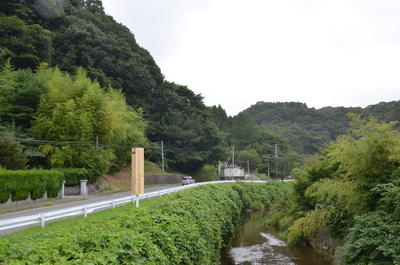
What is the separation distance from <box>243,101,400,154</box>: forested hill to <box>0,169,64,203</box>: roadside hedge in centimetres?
5680

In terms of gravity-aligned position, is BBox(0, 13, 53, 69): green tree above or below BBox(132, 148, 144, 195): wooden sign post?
above

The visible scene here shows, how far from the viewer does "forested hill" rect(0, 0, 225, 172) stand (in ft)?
113

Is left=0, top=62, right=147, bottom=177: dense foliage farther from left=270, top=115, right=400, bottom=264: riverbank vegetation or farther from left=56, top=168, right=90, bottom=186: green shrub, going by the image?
left=270, top=115, right=400, bottom=264: riverbank vegetation

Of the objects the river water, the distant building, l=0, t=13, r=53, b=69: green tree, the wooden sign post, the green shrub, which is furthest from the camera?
the distant building

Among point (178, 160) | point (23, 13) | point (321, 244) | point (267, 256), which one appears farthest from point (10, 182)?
point (178, 160)

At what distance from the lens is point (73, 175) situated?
81.4ft

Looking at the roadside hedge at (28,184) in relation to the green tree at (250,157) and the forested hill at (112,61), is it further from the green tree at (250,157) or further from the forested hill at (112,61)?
the green tree at (250,157)

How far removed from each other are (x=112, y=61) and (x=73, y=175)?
2374 centimetres

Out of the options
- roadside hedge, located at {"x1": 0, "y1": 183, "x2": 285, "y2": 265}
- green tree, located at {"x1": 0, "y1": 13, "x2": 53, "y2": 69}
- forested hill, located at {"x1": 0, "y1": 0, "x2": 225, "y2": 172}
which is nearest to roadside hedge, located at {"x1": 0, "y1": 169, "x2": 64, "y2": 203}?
roadside hedge, located at {"x1": 0, "y1": 183, "x2": 285, "y2": 265}

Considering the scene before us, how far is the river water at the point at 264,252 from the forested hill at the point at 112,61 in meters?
26.5

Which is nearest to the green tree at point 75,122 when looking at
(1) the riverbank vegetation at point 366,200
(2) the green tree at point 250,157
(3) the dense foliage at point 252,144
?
(1) the riverbank vegetation at point 366,200

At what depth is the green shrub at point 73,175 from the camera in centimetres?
2425

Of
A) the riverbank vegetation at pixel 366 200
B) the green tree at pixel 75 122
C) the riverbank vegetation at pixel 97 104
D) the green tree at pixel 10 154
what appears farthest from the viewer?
the riverbank vegetation at pixel 97 104

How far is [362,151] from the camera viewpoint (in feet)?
33.2
